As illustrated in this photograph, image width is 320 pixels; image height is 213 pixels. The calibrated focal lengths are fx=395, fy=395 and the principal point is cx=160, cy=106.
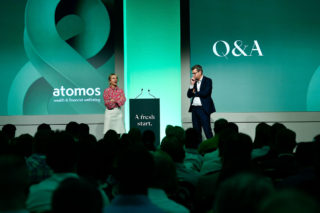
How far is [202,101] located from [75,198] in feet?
18.8

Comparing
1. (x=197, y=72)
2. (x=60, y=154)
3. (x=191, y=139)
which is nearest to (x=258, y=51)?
(x=197, y=72)

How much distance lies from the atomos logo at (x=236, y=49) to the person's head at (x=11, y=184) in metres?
6.87

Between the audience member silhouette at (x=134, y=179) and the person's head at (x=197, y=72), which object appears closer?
the audience member silhouette at (x=134, y=179)

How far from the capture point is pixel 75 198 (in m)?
1.14

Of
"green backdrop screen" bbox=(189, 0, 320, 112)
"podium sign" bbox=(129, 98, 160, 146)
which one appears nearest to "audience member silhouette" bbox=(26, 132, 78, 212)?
"podium sign" bbox=(129, 98, 160, 146)

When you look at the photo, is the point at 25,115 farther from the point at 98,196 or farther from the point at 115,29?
the point at 98,196

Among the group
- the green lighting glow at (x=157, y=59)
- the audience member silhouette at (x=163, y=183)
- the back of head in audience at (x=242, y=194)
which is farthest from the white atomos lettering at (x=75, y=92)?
the back of head in audience at (x=242, y=194)

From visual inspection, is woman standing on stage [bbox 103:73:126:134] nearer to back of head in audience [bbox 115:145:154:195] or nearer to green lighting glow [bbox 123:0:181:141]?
green lighting glow [bbox 123:0:181:141]

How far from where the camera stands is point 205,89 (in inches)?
265

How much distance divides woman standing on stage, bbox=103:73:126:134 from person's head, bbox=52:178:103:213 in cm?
582

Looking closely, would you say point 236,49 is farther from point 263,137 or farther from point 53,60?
point 263,137

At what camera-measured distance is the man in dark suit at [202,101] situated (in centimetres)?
674

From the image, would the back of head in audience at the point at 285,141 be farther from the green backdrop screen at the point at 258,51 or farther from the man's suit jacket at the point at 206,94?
the green backdrop screen at the point at 258,51

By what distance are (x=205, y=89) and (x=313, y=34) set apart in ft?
9.46
